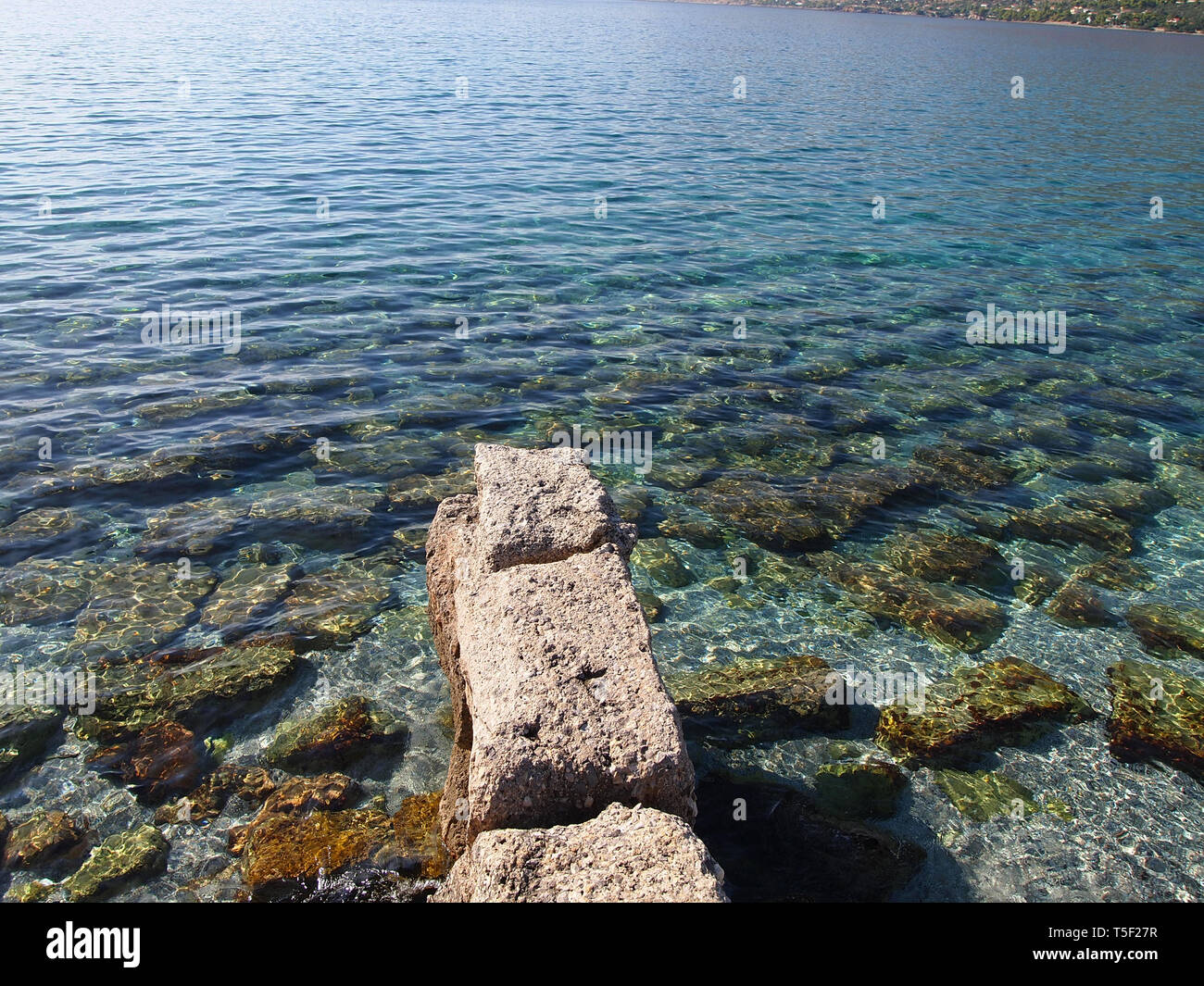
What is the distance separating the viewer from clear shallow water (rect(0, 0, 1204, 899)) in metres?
9.16

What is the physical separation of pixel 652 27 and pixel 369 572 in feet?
377

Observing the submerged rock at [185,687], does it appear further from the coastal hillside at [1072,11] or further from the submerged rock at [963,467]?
the coastal hillside at [1072,11]

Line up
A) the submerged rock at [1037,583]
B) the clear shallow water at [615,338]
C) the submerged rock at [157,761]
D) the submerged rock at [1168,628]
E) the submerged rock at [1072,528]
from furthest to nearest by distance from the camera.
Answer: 1. the submerged rock at [1072,528]
2. the submerged rock at [1037,583]
3. the submerged rock at [1168,628]
4. the clear shallow water at [615,338]
5. the submerged rock at [157,761]

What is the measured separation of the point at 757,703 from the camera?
28.6ft

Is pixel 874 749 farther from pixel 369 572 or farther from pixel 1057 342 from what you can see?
pixel 1057 342

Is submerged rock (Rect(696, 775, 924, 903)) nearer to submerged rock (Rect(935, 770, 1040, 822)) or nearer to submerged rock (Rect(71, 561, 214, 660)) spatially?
submerged rock (Rect(935, 770, 1040, 822))

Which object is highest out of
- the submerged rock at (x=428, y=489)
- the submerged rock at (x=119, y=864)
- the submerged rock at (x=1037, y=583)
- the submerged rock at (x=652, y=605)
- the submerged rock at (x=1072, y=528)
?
the submerged rock at (x=428, y=489)

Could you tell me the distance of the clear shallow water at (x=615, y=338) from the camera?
9.16m

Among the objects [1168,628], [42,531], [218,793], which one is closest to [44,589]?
[42,531]

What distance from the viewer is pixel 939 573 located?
36.2ft

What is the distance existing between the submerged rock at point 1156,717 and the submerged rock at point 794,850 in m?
2.97

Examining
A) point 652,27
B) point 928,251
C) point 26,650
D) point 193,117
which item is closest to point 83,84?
point 193,117

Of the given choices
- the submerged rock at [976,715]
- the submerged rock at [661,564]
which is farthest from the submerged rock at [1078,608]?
the submerged rock at [661,564]

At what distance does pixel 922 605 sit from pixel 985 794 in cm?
291
